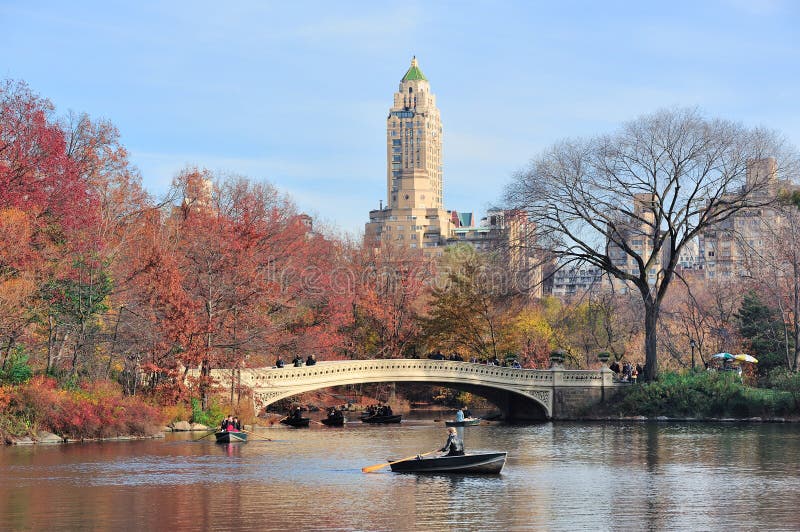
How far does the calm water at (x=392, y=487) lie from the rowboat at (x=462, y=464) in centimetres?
42

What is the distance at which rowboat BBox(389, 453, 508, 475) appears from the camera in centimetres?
3275

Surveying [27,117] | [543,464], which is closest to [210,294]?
[27,117]

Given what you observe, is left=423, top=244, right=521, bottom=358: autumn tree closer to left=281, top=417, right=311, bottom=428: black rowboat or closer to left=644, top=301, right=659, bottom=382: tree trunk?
left=644, top=301, right=659, bottom=382: tree trunk

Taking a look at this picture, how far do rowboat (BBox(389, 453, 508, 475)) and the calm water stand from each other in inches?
16.4

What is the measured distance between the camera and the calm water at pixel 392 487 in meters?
25.4

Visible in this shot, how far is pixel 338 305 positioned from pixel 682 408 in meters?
22.0

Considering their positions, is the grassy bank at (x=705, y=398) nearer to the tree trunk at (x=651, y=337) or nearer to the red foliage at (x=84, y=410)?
the tree trunk at (x=651, y=337)

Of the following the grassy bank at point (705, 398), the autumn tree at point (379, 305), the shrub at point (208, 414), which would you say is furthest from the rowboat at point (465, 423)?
the autumn tree at point (379, 305)

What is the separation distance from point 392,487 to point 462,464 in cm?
273

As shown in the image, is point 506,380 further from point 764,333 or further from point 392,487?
point 392,487

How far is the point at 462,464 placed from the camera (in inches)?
1297

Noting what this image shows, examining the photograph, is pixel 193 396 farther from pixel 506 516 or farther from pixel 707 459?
pixel 506 516

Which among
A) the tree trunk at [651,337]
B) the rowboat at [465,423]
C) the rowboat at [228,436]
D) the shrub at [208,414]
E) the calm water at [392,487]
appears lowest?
the calm water at [392,487]

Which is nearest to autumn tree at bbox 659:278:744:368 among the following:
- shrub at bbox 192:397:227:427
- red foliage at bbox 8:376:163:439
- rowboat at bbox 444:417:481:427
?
rowboat at bbox 444:417:481:427
